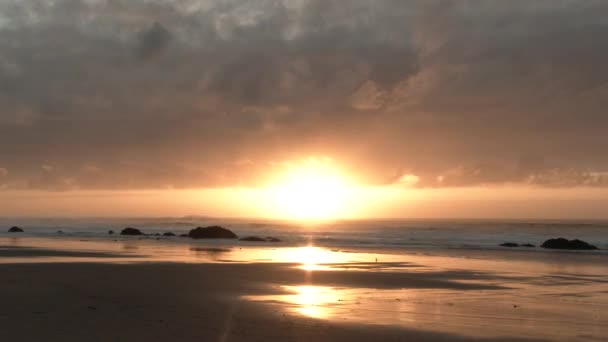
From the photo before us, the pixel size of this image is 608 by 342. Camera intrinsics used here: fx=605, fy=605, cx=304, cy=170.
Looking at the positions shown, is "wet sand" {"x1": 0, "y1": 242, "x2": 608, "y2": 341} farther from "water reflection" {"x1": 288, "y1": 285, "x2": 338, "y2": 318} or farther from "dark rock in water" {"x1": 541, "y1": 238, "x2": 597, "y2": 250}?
"dark rock in water" {"x1": 541, "y1": 238, "x2": 597, "y2": 250}

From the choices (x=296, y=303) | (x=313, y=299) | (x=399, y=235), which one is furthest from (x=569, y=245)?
(x=296, y=303)

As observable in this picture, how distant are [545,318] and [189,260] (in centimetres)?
2487

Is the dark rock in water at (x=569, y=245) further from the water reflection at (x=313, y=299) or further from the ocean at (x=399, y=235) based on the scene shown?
the water reflection at (x=313, y=299)

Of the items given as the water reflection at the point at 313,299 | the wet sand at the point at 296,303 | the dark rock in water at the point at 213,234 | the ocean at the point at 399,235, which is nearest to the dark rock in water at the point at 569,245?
the ocean at the point at 399,235

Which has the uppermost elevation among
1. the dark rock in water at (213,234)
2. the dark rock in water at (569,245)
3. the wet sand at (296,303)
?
the dark rock in water at (213,234)

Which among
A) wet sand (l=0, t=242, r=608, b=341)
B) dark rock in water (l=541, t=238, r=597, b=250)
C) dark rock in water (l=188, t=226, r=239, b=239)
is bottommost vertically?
wet sand (l=0, t=242, r=608, b=341)

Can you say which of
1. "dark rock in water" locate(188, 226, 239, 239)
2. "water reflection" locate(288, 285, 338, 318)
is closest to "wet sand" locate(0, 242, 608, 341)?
"water reflection" locate(288, 285, 338, 318)

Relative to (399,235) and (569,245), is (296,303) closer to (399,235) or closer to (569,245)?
(569,245)

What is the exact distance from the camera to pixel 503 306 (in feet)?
61.4

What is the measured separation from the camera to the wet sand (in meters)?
14.1

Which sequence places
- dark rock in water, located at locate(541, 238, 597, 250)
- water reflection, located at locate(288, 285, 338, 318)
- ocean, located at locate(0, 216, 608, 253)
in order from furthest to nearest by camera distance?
ocean, located at locate(0, 216, 608, 253) < dark rock in water, located at locate(541, 238, 597, 250) < water reflection, located at locate(288, 285, 338, 318)

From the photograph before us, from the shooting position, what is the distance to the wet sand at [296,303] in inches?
555

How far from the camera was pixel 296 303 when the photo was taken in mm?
18828

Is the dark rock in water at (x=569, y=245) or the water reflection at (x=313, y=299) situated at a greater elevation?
the dark rock in water at (x=569, y=245)
